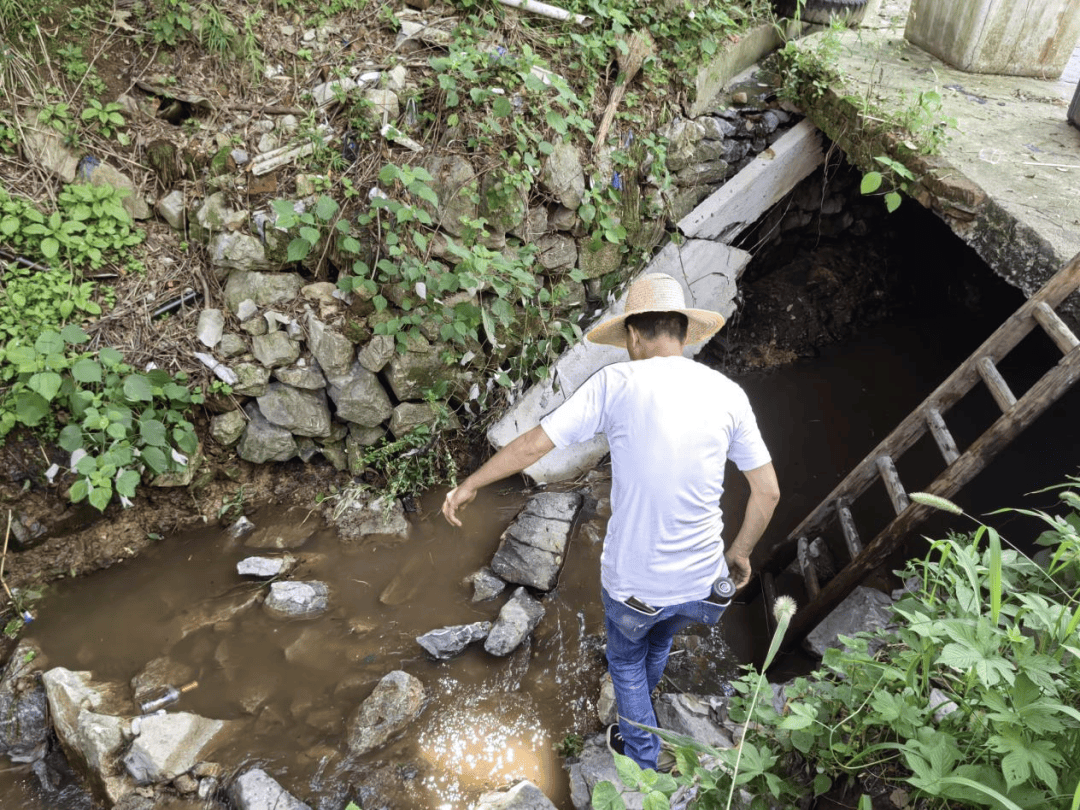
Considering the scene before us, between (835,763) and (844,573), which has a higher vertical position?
(835,763)

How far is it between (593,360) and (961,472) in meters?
2.27

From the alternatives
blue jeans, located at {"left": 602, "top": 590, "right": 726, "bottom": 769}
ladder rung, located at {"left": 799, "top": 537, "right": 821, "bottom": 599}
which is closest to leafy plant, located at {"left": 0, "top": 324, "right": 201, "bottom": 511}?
blue jeans, located at {"left": 602, "top": 590, "right": 726, "bottom": 769}

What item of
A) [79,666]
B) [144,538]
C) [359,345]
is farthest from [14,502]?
[359,345]

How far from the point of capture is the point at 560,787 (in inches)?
114

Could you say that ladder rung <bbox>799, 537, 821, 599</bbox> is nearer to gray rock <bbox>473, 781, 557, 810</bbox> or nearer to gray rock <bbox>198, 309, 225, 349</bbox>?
gray rock <bbox>473, 781, 557, 810</bbox>

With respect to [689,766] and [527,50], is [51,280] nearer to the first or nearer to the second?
[527,50]

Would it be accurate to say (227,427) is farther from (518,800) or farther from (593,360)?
(518,800)

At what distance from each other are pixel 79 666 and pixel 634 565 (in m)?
2.80

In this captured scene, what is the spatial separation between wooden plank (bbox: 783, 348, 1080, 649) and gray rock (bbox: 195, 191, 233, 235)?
391cm

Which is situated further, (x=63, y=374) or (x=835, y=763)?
(x=63, y=374)

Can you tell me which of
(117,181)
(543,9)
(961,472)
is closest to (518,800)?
(961,472)

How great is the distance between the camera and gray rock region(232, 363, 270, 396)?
3889mm

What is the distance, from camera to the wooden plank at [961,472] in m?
2.73

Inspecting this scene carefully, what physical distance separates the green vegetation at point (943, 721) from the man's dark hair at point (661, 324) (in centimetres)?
98
